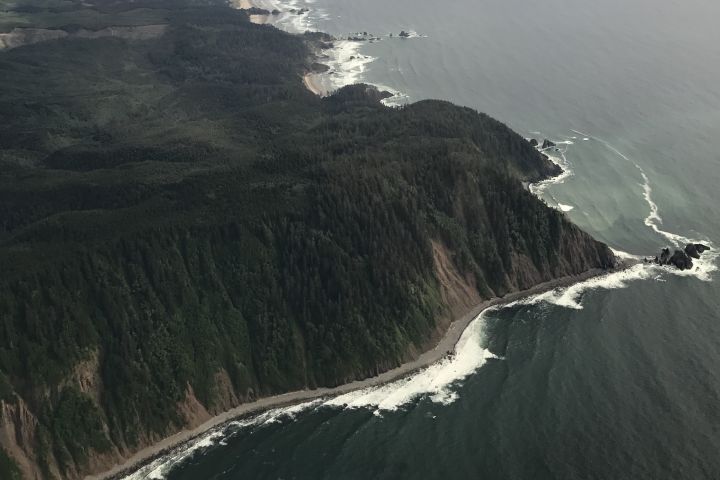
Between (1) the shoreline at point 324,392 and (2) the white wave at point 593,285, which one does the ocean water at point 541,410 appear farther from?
(1) the shoreline at point 324,392

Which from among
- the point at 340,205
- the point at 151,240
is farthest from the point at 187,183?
the point at 340,205

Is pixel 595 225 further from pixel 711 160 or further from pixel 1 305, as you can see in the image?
pixel 1 305

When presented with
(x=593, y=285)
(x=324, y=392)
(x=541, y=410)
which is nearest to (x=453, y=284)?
(x=593, y=285)

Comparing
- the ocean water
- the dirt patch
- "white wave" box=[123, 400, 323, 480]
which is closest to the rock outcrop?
the ocean water

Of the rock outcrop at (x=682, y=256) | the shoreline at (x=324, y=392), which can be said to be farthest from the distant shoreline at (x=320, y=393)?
the rock outcrop at (x=682, y=256)

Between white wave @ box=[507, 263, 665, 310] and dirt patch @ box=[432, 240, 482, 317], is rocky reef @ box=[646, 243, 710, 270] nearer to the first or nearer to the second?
white wave @ box=[507, 263, 665, 310]
